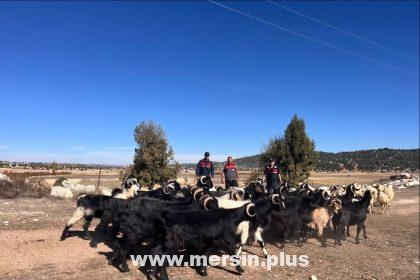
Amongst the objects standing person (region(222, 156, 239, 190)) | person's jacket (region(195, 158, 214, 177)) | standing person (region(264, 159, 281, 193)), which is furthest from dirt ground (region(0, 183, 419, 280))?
person's jacket (region(195, 158, 214, 177))

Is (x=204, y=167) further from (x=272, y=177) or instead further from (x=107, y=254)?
(x=107, y=254)

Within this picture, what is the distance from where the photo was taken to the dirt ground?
28.3 ft

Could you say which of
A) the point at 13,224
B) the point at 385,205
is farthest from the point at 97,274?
the point at 385,205

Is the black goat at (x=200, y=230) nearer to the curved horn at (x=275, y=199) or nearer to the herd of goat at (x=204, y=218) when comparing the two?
the herd of goat at (x=204, y=218)

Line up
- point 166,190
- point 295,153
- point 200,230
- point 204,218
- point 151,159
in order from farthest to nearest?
Result: point 295,153 < point 151,159 < point 166,190 < point 204,218 < point 200,230

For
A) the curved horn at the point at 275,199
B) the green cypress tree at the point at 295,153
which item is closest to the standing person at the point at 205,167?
the curved horn at the point at 275,199

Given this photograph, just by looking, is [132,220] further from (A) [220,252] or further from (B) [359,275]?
(B) [359,275]

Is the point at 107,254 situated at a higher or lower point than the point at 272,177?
lower

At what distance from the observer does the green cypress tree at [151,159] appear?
21984mm

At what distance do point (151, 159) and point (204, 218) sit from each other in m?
13.5

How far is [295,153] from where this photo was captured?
103 feet

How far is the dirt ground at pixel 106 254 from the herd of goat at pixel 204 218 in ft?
1.18

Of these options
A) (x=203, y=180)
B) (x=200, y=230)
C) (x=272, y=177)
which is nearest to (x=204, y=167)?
(x=203, y=180)

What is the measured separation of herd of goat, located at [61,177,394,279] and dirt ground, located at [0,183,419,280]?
0.36 meters
